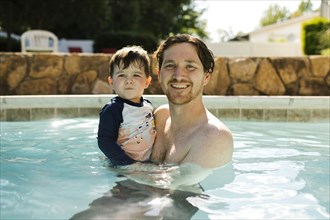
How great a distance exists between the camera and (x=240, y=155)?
12.3 feet

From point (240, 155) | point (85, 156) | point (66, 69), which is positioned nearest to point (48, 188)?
point (85, 156)

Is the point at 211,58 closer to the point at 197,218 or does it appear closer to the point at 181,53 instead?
the point at 181,53

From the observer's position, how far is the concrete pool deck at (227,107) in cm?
571

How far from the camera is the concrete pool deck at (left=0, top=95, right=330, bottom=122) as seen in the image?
18.7 feet

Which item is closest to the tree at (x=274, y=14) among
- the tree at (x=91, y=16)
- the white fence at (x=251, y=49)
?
the tree at (x=91, y=16)

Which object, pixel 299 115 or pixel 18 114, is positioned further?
pixel 299 115

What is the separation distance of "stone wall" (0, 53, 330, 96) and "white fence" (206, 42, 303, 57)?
10683 mm

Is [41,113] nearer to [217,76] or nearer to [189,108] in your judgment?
[217,76]

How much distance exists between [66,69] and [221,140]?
5.30m

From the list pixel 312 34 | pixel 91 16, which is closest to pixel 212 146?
pixel 312 34

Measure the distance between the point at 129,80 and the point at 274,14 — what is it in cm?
8010

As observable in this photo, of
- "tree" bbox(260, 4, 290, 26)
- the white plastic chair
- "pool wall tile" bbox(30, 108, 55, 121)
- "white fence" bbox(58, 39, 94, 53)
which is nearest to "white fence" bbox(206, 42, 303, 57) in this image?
"white fence" bbox(58, 39, 94, 53)

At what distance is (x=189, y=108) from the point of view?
273 cm

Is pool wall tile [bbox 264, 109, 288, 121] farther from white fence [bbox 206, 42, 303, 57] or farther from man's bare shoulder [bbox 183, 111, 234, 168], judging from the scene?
white fence [bbox 206, 42, 303, 57]
